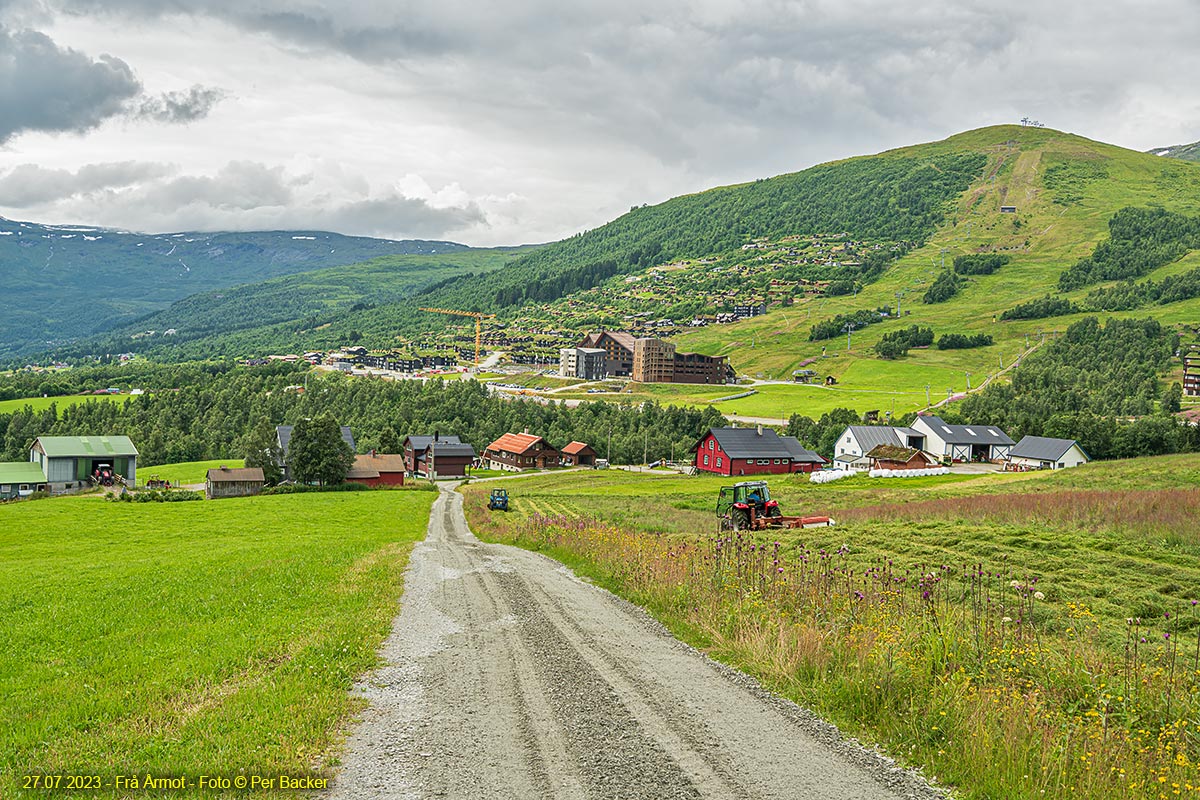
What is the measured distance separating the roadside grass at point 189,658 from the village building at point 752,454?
67893mm

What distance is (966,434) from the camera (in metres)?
93.9

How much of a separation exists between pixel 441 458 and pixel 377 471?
19188 mm

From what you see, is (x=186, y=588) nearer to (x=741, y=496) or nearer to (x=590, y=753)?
(x=590, y=753)

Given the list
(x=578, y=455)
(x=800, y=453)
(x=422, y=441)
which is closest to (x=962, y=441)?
(x=800, y=453)

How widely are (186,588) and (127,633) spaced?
5.39 m

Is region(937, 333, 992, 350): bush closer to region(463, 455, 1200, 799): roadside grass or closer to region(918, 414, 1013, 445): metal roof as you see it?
region(918, 414, 1013, 445): metal roof

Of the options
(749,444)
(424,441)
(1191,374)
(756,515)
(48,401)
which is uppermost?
(1191,374)

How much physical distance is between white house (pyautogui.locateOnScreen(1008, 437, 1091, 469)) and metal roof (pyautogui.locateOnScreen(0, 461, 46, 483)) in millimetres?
112036

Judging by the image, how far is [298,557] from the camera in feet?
82.7

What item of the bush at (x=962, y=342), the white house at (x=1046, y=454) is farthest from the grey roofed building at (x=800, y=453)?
the bush at (x=962, y=342)

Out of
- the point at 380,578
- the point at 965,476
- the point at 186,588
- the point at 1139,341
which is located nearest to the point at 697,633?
the point at 380,578

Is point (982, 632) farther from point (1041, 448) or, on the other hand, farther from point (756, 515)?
point (1041, 448)

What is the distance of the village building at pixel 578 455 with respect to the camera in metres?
113

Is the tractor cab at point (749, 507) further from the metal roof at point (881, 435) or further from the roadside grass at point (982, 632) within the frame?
the metal roof at point (881, 435)
